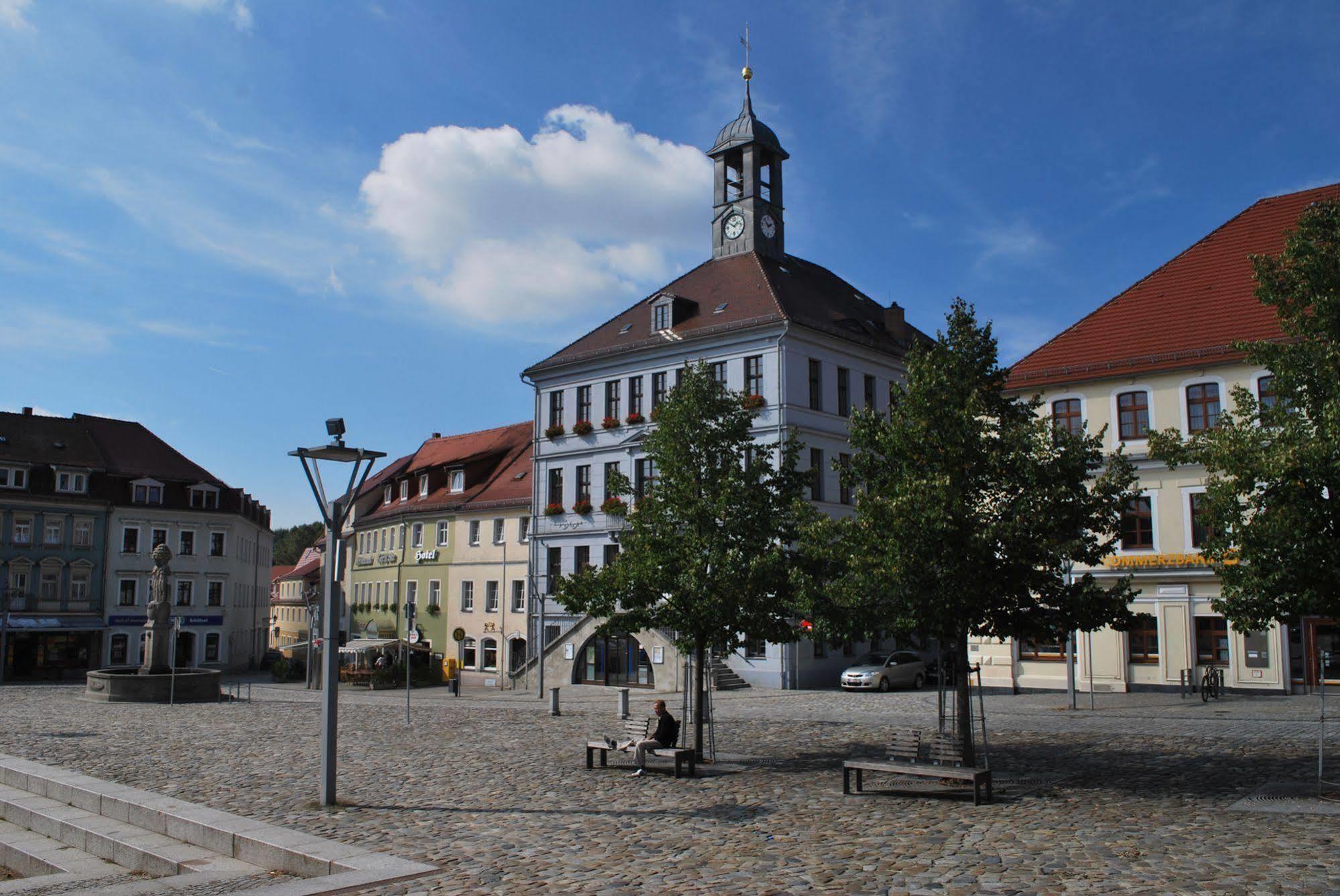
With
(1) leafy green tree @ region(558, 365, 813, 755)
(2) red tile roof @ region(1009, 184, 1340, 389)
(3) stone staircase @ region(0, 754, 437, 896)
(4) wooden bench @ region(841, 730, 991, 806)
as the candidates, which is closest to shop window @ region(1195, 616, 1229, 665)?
(2) red tile roof @ region(1009, 184, 1340, 389)

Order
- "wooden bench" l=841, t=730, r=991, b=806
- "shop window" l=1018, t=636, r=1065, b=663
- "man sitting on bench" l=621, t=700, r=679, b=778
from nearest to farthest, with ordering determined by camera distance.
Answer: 1. "wooden bench" l=841, t=730, r=991, b=806
2. "man sitting on bench" l=621, t=700, r=679, b=778
3. "shop window" l=1018, t=636, r=1065, b=663

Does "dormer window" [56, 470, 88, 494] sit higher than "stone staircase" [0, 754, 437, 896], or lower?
higher

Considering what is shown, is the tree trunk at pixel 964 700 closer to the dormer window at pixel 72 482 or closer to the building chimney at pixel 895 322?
the building chimney at pixel 895 322

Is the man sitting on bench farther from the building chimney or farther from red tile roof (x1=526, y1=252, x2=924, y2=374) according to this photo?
the building chimney

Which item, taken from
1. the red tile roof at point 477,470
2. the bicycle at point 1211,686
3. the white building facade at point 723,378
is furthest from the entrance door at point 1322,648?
the red tile roof at point 477,470

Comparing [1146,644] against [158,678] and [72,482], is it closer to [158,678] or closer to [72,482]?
[158,678]

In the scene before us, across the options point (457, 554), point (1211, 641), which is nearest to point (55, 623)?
point (457, 554)

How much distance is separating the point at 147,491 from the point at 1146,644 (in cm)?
4903

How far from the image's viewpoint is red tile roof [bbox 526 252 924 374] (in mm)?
42312

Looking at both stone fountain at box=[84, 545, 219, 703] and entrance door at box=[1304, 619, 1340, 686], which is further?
stone fountain at box=[84, 545, 219, 703]

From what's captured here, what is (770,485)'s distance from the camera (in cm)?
1942

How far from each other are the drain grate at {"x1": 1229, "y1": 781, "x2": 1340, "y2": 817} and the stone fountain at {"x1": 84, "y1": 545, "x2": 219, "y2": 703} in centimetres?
2792

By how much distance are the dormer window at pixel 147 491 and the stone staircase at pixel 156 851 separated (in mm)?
46977

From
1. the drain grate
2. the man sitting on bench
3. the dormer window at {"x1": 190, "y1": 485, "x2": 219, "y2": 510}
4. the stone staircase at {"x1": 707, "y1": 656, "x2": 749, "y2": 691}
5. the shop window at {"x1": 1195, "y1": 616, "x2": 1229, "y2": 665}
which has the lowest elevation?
the stone staircase at {"x1": 707, "y1": 656, "x2": 749, "y2": 691}
